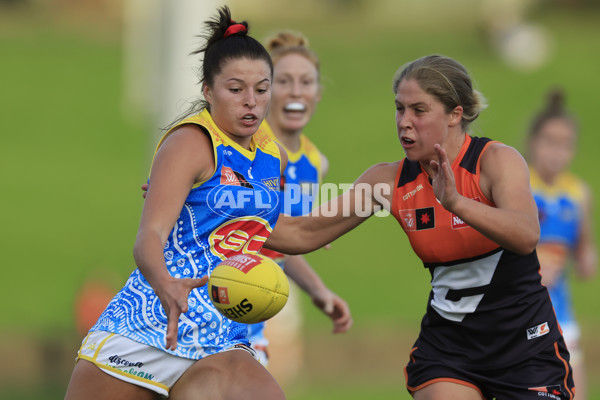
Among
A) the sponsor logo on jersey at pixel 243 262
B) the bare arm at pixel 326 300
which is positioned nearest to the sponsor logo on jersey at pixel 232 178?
the sponsor logo on jersey at pixel 243 262

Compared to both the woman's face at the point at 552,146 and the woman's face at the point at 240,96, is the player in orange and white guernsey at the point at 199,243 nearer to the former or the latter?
the woman's face at the point at 240,96

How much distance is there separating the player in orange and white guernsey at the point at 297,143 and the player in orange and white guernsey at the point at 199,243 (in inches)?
55.3

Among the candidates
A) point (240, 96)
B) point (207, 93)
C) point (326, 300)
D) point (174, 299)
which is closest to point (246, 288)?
point (174, 299)

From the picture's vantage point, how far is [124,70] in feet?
110

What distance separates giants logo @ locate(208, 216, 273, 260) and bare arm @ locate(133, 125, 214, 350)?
0.26 metres

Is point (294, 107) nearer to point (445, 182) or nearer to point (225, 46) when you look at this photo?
point (225, 46)

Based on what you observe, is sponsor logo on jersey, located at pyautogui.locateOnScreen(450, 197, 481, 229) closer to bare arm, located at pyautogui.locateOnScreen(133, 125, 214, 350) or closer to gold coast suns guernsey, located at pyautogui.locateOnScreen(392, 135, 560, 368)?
gold coast suns guernsey, located at pyautogui.locateOnScreen(392, 135, 560, 368)

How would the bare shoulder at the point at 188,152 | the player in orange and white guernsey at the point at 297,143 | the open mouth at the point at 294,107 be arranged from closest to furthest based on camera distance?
the bare shoulder at the point at 188,152 < the player in orange and white guernsey at the point at 297,143 < the open mouth at the point at 294,107

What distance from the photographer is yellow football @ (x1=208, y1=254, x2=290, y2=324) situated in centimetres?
376

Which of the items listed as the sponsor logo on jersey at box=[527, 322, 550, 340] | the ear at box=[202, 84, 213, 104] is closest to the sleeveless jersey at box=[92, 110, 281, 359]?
the ear at box=[202, 84, 213, 104]

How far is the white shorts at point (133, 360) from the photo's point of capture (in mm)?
3922

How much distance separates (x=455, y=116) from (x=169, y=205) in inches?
57.1

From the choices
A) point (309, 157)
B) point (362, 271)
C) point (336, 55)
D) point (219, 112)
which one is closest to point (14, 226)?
point (362, 271)

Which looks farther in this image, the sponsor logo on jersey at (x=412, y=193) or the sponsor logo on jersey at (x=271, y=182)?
the sponsor logo on jersey at (x=412, y=193)
